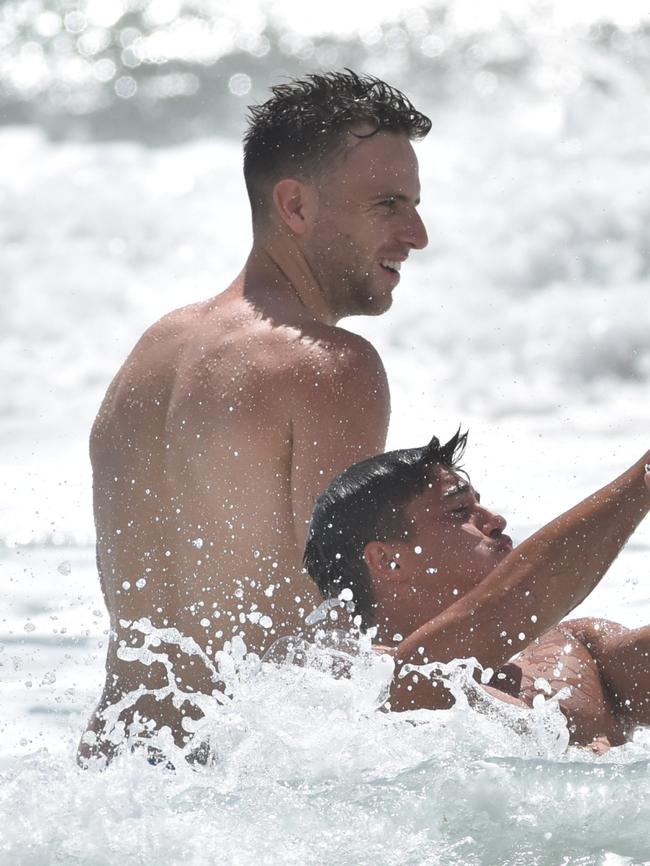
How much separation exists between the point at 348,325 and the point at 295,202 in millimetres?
4863

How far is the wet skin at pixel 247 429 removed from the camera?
2.60 meters

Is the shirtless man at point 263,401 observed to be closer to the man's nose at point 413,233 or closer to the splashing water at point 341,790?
the man's nose at point 413,233

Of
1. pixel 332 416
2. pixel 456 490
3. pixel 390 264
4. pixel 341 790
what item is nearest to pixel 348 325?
pixel 390 264

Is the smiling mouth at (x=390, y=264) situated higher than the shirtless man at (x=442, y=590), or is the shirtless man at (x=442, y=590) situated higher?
the smiling mouth at (x=390, y=264)

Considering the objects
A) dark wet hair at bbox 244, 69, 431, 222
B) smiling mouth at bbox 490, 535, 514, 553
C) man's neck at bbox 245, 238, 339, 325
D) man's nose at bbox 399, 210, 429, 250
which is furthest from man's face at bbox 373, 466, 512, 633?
dark wet hair at bbox 244, 69, 431, 222

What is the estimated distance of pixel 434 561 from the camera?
262 centimetres

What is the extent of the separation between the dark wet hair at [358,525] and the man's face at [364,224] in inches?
17.0

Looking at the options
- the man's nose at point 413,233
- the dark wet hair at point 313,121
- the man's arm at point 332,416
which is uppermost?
the dark wet hair at point 313,121

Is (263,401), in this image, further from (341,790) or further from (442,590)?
(341,790)

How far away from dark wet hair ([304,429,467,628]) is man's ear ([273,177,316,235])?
52cm

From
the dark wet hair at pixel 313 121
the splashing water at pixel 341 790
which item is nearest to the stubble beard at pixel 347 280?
the dark wet hair at pixel 313 121

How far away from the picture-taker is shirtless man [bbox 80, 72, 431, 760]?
103 inches

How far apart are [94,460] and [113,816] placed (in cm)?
86

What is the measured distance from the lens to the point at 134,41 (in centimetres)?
1050
